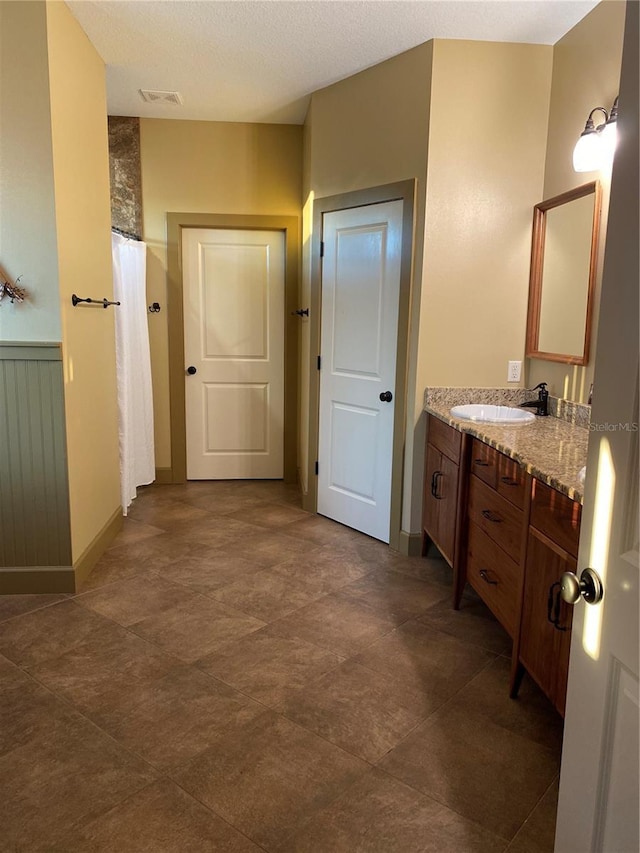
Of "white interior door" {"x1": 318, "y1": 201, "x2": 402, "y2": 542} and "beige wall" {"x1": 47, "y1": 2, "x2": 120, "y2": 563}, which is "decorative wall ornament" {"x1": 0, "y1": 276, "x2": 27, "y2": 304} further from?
"white interior door" {"x1": 318, "y1": 201, "x2": 402, "y2": 542}

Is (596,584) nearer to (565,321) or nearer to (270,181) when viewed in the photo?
(565,321)

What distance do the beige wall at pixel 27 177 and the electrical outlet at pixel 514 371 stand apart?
2.27m

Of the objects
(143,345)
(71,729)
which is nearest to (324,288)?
(143,345)

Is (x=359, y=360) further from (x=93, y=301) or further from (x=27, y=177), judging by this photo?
(x=27, y=177)

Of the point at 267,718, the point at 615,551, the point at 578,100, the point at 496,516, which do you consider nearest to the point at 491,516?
the point at 496,516

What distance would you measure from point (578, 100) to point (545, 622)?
234 cm

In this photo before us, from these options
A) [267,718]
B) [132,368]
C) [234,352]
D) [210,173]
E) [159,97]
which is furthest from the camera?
[234,352]

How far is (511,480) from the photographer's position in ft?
7.14

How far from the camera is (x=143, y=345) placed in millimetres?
4328

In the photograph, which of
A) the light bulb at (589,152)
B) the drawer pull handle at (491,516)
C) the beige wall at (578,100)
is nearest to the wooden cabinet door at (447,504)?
the drawer pull handle at (491,516)

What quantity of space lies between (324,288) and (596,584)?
9.67ft

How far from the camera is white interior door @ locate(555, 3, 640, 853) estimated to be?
3.07 ft

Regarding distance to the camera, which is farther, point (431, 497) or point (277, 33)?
point (431, 497)

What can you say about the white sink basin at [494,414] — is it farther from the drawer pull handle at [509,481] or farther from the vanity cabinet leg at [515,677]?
the vanity cabinet leg at [515,677]
